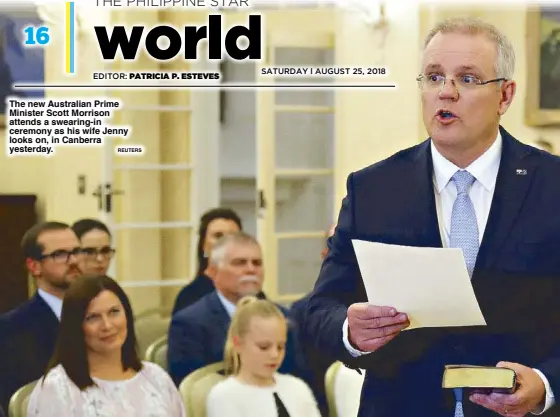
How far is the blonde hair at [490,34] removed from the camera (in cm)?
162

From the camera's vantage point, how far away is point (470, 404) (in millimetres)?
1610

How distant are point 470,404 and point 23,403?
49.9 inches

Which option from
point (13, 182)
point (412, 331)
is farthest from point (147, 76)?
point (412, 331)

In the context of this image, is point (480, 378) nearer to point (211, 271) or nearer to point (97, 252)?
point (211, 271)

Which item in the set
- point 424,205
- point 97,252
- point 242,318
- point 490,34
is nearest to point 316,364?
point 242,318

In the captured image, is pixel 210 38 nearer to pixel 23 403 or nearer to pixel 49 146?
pixel 49 146

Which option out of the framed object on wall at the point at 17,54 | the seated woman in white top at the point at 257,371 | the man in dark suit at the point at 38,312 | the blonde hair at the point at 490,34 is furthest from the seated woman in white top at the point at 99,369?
the blonde hair at the point at 490,34

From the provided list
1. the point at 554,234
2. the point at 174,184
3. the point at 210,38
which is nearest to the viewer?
the point at 554,234

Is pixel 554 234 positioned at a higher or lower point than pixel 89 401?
higher

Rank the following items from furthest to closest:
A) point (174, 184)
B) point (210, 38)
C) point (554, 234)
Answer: point (174, 184) < point (210, 38) < point (554, 234)

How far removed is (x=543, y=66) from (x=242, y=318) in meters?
1.07

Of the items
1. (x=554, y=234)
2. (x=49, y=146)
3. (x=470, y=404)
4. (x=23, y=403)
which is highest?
(x=49, y=146)

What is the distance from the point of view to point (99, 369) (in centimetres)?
237

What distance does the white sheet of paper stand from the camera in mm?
1415
